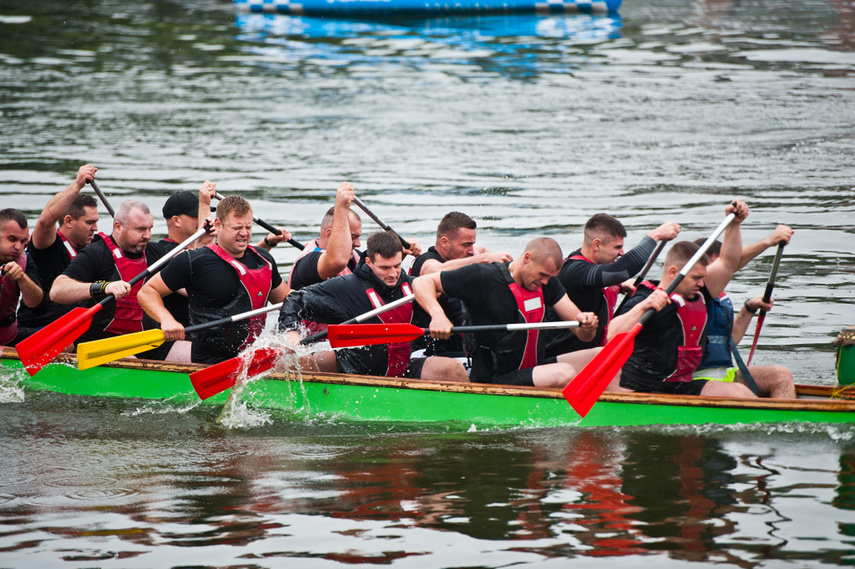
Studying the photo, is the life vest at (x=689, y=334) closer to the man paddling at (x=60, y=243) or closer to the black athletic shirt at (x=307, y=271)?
the black athletic shirt at (x=307, y=271)

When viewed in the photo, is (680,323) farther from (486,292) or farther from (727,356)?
(486,292)

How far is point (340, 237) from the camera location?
791cm

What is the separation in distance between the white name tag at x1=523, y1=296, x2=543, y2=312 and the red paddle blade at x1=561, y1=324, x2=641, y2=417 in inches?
26.3

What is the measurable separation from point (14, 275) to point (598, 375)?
4.80m

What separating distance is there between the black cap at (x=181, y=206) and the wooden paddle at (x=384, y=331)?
89.9 inches

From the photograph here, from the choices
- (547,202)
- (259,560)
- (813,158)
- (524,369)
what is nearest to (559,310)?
(524,369)

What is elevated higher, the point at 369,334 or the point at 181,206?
the point at 181,206

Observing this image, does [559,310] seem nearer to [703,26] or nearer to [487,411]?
[487,411]

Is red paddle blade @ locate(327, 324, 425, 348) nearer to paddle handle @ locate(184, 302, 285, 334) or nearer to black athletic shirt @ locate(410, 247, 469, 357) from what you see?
black athletic shirt @ locate(410, 247, 469, 357)

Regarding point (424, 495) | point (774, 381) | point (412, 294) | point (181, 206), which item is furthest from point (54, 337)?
point (774, 381)

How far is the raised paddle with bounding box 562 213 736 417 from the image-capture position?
6.65 metres

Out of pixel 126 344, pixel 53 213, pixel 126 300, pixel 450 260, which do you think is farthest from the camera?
pixel 126 300

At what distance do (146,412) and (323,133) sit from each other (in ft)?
44.6

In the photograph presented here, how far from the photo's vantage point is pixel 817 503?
5.76 metres
